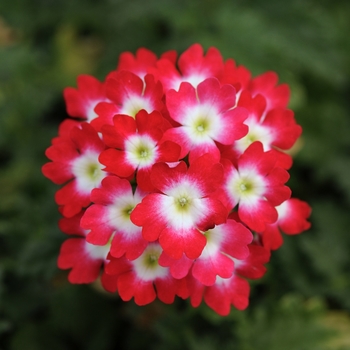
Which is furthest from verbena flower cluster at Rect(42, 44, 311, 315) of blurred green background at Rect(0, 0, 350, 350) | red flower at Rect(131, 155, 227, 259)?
blurred green background at Rect(0, 0, 350, 350)

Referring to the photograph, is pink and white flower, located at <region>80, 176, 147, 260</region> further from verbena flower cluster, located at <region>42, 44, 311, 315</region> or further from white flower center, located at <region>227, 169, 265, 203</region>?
white flower center, located at <region>227, 169, 265, 203</region>

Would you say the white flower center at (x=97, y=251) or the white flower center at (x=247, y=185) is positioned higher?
the white flower center at (x=247, y=185)

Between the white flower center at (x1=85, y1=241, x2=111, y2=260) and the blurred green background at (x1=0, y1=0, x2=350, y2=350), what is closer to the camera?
the white flower center at (x1=85, y1=241, x2=111, y2=260)

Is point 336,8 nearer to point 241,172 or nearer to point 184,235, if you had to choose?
point 241,172

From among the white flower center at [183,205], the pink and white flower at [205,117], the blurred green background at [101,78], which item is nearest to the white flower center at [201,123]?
the pink and white flower at [205,117]

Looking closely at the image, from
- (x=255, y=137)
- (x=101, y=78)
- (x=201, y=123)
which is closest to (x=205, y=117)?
(x=201, y=123)

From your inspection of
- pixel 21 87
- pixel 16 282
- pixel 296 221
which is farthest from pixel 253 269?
pixel 21 87

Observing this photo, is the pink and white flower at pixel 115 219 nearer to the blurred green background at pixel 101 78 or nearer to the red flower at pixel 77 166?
the red flower at pixel 77 166
